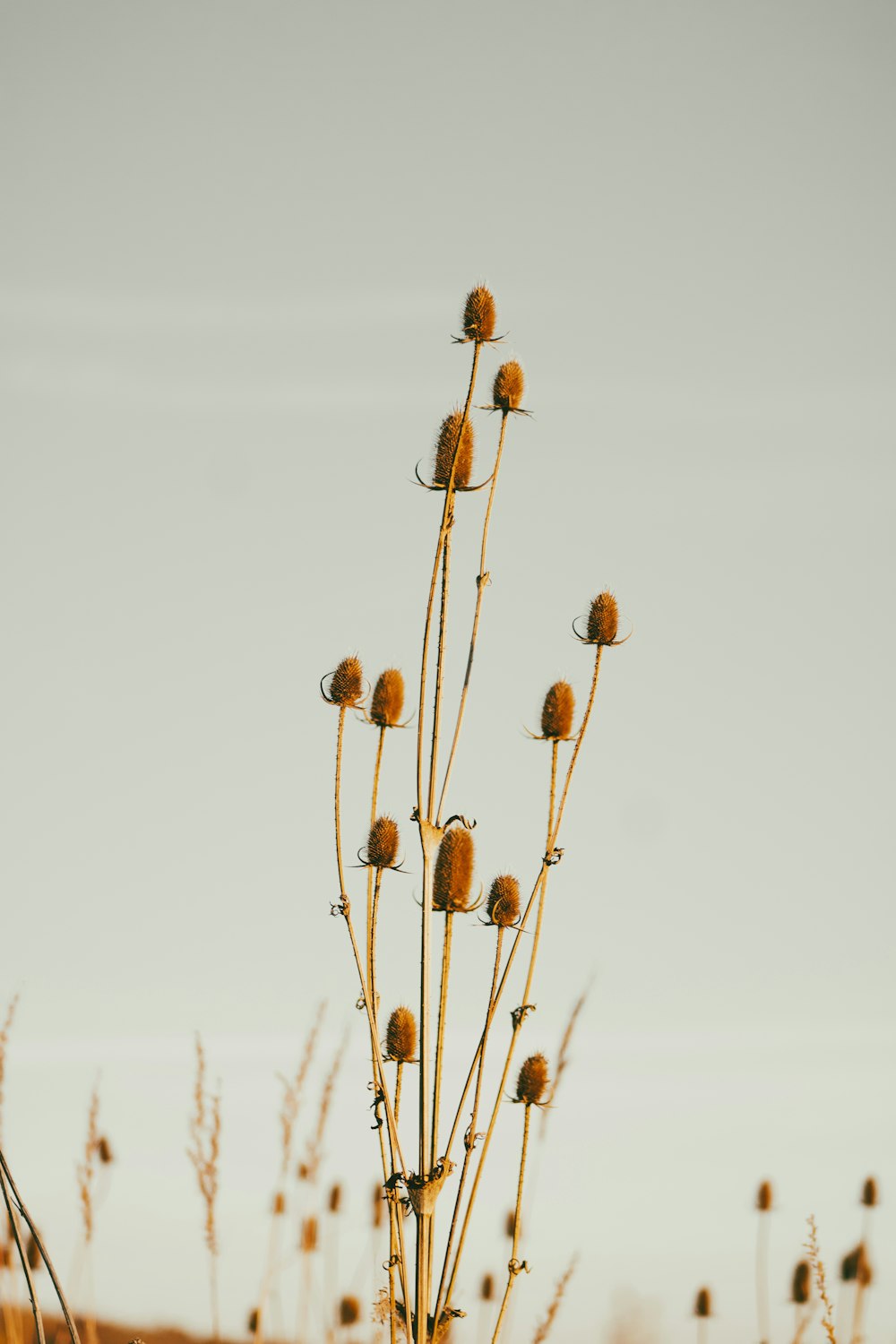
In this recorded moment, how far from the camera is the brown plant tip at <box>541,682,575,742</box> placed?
3660mm

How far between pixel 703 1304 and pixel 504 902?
318 inches

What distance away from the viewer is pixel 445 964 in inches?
121

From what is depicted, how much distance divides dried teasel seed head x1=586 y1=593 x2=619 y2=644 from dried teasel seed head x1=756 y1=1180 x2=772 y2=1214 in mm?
7646

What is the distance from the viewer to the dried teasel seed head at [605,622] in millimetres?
3900

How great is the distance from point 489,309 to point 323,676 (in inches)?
44.0

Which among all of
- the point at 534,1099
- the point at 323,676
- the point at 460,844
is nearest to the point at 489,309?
the point at 323,676

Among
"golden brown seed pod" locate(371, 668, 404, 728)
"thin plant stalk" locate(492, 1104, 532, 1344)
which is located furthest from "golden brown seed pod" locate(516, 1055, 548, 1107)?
"golden brown seed pod" locate(371, 668, 404, 728)

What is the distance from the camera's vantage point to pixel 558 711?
366 centimetres

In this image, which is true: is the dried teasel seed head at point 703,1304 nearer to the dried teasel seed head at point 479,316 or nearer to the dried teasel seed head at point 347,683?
the dried teasel seed head at point 347,683

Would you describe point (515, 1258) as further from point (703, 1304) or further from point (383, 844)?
point (703, 1304)

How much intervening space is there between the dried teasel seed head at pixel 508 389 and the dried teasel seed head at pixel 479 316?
7.4 inches

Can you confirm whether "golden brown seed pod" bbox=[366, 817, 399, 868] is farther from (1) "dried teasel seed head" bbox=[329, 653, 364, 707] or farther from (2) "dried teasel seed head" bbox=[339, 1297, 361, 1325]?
(2) "dried teasel seed head" bbox=[339, 1297, 361, 1325]

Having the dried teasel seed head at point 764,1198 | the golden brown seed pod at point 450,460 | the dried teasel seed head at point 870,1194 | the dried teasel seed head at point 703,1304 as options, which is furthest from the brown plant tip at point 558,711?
the dried teasel seed head at point 703,1304

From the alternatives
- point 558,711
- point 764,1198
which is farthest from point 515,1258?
point 764,1198
